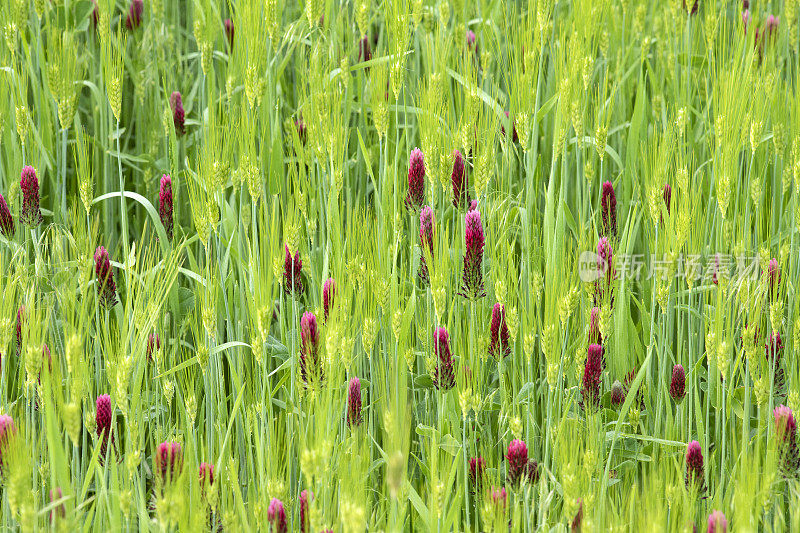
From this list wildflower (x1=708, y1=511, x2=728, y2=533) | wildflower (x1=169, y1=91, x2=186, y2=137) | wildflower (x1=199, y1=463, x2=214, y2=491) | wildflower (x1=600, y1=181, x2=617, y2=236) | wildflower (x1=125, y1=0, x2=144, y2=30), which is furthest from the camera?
wildflower (x1=125, y1=0, x2=144, y2=30)

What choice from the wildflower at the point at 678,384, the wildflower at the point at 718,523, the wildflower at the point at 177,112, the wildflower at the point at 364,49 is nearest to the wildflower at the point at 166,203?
the wildflower at the point at 177,112

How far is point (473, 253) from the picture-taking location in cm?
150

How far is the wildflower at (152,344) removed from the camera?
1.56m

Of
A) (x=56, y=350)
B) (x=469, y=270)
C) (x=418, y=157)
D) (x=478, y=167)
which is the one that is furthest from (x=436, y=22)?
(x=56, y=350)

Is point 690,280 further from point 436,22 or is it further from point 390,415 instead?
point 436,22

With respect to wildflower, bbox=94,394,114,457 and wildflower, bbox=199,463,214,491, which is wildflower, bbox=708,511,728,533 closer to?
wildflower, bbox=199,463,214,491

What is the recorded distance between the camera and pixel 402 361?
1.58 meters

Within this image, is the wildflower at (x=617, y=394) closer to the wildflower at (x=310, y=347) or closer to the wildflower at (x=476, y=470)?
the wildflower at (x=476, y=470)

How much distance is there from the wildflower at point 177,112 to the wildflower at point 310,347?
851mm

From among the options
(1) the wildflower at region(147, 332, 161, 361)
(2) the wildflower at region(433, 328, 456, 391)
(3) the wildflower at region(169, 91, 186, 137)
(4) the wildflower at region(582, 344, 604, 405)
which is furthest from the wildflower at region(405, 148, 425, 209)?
(3) the wildflower at region(169, 91, 186, 137)

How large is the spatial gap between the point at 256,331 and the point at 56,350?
1.86 ft

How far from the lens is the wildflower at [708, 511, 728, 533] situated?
47.7 inches

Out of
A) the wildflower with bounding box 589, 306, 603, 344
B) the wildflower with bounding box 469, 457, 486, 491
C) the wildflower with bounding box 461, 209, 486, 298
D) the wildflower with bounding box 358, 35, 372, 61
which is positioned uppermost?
the wildflower with bounding box 358, 35, 372, 61

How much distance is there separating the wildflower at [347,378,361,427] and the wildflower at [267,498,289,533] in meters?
0.27
